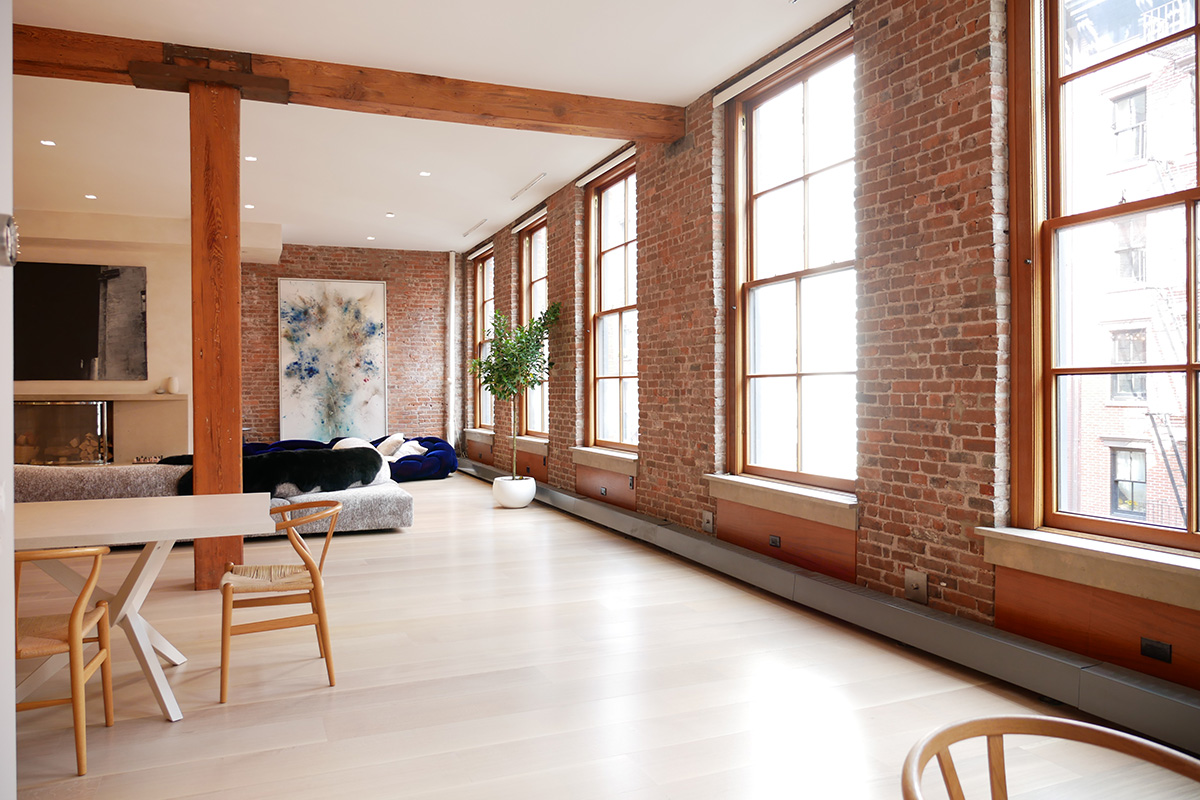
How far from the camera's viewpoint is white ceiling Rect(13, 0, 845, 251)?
452 cm

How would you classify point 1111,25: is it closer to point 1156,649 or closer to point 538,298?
point 1156,649

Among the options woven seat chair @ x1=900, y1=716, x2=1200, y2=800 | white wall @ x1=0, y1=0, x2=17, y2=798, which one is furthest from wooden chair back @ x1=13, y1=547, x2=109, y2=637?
woven seat chair @ x1=900, y1=716, x2=1200, y2=800

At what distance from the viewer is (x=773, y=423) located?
17.6 ft

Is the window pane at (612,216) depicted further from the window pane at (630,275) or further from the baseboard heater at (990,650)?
the baseboard heater at (990,650)

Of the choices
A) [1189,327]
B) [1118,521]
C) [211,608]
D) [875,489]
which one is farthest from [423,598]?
[1189,327]

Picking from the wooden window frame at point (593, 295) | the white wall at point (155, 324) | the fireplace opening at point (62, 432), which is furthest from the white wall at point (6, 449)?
the fireplace opening at point (62, 432)

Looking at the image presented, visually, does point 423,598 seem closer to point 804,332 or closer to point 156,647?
point 156,647

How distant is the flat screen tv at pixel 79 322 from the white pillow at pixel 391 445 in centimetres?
323

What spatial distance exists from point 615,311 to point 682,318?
5.07 ft

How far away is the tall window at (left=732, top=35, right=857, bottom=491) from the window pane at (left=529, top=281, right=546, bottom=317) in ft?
14.1

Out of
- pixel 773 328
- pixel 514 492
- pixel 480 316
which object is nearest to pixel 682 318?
pixel 773 328

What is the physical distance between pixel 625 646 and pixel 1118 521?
7.30 feet

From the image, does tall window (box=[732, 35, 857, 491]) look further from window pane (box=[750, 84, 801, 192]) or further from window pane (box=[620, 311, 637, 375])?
window pane (box=[620, 311, 637, 375])

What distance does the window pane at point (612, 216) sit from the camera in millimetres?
7574
